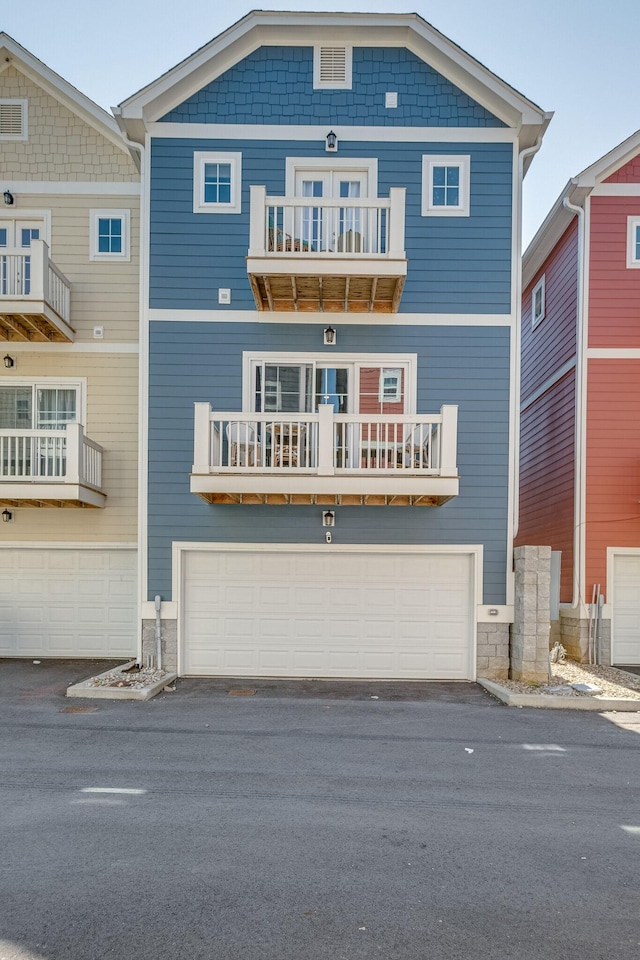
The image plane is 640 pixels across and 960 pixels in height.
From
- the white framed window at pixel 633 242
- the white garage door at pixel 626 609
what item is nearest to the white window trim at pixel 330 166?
the white framed window at pixel 633 242

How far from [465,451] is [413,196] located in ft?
14.2

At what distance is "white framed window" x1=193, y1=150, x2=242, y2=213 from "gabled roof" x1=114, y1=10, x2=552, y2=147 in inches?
41.7

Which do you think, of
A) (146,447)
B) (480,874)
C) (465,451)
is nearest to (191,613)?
(146,447)

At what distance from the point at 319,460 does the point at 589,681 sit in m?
5.34

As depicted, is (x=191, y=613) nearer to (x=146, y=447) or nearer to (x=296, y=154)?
(x=146, y=447)

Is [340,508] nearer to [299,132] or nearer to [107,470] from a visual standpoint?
[107,470]

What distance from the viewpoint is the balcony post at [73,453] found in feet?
32.1

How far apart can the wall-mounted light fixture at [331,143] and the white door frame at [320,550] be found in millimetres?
6569

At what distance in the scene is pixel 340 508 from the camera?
9.85 metres

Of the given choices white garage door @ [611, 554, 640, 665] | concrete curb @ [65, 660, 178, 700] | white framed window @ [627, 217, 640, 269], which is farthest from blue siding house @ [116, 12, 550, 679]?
white garage door @ [611, 554, 640, 665]

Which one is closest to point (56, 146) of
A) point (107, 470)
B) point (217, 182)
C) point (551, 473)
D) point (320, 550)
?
point (217, 182)

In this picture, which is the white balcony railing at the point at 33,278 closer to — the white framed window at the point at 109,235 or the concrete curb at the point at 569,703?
the white framed window at the point at 109,235

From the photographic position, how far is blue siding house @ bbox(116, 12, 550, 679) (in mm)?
9797

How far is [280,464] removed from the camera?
354 inches
